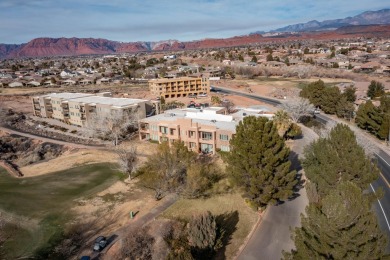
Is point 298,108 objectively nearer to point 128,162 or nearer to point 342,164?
point 342,164

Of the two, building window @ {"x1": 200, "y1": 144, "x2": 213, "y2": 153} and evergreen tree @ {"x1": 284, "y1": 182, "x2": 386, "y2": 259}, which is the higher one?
evergreen tree @ {"x1": 284, "y1": 182, "x2": 386, "y2": 259}

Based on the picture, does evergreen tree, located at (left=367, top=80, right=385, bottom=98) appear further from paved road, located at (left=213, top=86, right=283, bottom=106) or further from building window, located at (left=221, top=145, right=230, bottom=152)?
building window, located at (left=221, top=145, right=230, bottom=152)

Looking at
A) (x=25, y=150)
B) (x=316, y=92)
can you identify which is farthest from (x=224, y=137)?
(x=25, y=150)

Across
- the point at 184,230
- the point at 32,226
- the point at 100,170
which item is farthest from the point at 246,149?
the point at 100,170

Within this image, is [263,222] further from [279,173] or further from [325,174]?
[325,174]

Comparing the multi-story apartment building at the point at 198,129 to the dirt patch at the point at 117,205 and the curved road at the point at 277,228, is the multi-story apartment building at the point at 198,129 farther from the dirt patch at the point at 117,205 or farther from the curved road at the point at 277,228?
the curved road at the point at 277,228

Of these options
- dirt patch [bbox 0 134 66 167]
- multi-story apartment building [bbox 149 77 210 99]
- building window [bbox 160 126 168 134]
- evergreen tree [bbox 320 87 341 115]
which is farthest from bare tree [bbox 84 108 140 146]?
evergreen tree [bbox 320 87 341 115]
